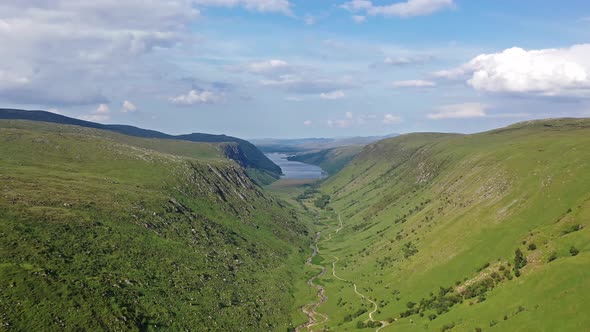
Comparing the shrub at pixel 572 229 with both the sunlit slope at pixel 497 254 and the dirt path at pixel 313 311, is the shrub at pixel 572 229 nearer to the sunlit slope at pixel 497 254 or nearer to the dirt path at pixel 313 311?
the sunlit slope at pixel 497 254

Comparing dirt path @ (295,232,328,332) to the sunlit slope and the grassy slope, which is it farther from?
the grassy slope

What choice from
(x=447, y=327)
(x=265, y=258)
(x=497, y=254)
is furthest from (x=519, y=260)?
(x=265, y=258)

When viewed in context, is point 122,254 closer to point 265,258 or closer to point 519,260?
point 265,258

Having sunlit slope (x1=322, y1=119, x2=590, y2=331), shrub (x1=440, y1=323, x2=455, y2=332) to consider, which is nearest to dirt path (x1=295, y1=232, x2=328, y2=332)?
sunlit slope (x1=322, y1=119, x2=590, y2=331)

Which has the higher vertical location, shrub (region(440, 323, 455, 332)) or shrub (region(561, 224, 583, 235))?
shrub (region(561, 224, 583, 235))

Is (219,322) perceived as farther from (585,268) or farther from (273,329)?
(585,268)

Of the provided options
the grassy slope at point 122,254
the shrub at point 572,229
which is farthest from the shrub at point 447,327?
the grassy slope at point 122,254
